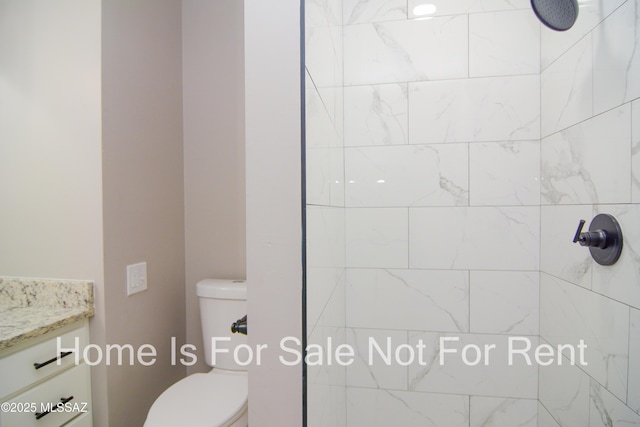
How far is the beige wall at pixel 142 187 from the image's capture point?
1.31 m

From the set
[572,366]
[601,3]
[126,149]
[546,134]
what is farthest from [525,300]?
[126,149]

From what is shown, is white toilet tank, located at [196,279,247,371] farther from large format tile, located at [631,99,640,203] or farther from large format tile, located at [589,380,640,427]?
large format tile, located at [631,99,640,203]

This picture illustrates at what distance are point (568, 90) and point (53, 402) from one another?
6.98 feet

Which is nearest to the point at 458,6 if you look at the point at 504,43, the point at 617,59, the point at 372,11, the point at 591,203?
the point at 504,43

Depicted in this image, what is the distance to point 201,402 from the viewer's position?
48.9 inches

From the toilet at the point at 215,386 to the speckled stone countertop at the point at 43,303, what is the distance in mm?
471

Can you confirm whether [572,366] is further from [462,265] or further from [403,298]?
[403,298]

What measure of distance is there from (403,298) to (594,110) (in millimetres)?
894

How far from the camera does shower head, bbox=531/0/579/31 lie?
2.77ft

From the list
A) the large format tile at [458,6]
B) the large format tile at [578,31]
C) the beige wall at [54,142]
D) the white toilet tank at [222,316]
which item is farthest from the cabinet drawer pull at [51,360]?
the large format tile at [578,31]

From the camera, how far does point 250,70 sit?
556mm

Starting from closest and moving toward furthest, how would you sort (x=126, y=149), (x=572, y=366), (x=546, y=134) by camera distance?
(x=572, y=366) → (x=546, y=134) → (x=126, y=149)

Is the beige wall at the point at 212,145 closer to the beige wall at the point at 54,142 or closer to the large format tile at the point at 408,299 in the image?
the beige wall at the point at 54,142

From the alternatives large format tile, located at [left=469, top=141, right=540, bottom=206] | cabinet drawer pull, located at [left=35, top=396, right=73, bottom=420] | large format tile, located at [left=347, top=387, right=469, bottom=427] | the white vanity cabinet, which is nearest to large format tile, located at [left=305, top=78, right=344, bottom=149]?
large format tile, located at [left=469, top=141, right=540, bottom=206]
